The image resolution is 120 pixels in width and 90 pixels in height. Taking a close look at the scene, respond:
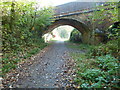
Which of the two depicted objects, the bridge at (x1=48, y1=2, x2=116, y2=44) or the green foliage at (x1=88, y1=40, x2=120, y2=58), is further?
the bridge at (x1=48, y1=2, x2=116, y2=44)

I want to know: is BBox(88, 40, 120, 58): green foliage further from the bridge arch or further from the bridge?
the bridge arch

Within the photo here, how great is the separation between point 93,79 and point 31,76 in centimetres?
247

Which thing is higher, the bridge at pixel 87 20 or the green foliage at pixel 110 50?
the bridge at pixel 87 20

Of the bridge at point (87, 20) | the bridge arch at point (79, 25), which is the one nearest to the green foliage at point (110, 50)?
the bridge at point (87, 20)

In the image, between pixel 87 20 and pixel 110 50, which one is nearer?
pixel 110 50

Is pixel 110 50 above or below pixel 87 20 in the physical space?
below

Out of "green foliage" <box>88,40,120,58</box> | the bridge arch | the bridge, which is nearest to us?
"green foliage" <box>88,40,120,58</box>

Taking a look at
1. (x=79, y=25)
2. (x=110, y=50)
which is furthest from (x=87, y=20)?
(x=110, y=50)

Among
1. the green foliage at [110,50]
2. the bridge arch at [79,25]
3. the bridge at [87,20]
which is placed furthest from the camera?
the bridge arch at [79,25]

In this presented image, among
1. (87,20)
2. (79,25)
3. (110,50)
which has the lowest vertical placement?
(110,50)

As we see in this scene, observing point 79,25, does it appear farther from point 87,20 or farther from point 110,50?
point 110,50

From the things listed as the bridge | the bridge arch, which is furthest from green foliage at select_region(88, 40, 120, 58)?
the bridge arch

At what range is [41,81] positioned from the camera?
341cm

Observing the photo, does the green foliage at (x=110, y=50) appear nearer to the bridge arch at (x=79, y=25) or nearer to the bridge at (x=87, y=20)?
the bridge at (x=87, y=20)
